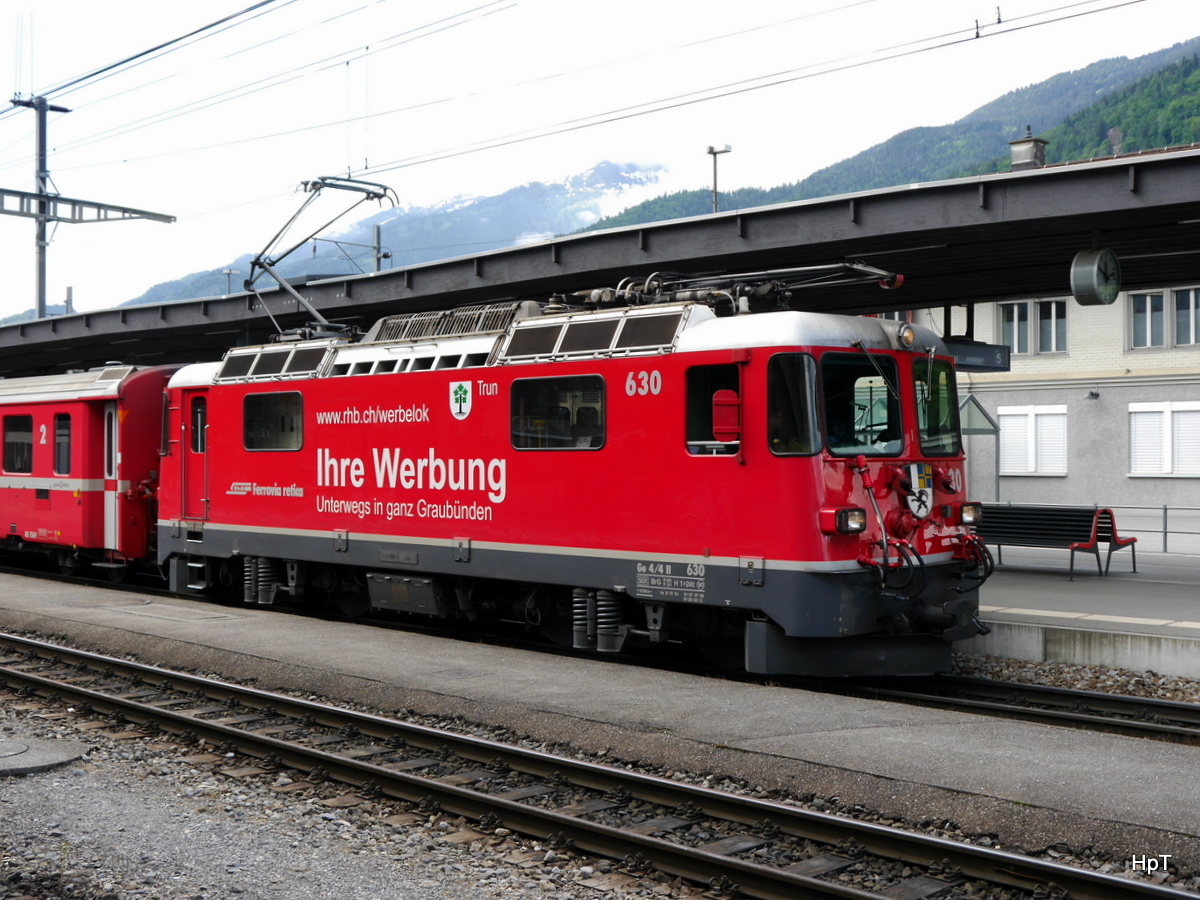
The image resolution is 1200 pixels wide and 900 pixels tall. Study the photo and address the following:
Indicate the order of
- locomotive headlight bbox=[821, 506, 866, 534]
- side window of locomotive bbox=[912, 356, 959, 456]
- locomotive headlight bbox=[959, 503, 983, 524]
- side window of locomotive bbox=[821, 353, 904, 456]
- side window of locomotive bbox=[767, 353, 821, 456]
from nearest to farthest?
1. locomotive headlight bbox=[821, 506, 866, 534]
2. side window of locomotive bbox=[767, 353, 821, 456]
3. side window of locomotive bbox=[821, 353, 904, 456]
4. side window of locomotive bbox=[912, 356, 959, 456]
5. locomotive headlight bbox=[959, 503, 983, 524]

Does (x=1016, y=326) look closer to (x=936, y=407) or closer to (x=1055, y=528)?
(x=1055, y=528)

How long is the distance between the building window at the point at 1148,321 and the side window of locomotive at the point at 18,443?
24584mm

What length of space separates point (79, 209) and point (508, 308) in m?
21.0

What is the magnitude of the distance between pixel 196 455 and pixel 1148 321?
23.5 m

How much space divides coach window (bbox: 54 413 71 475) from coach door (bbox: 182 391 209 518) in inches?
158

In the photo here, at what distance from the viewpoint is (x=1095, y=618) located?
1212 centimetres

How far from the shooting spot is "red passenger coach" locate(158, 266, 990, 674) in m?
9.37

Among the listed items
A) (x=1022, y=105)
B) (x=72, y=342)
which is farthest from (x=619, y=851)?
(x=1022, y=105)

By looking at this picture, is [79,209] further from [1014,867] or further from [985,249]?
[1014,867]

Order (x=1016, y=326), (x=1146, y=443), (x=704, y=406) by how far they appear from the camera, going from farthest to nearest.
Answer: (x=1016, y=326)
(x=1146, y=443)
(x=704, y=406)

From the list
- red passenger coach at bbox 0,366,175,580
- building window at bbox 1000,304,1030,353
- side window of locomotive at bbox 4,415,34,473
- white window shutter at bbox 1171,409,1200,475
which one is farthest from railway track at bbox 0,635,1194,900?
building window at bbox 1000,304,1030,353

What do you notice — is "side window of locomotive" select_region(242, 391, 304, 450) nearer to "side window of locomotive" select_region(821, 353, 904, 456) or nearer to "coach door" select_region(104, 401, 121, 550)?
"coach door" select_region(104, 401, 121, 550)

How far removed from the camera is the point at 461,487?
11.8m

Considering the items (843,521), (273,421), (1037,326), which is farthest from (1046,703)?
(1037,326)
